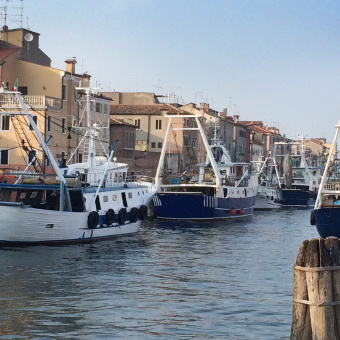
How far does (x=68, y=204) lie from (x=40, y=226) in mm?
2360

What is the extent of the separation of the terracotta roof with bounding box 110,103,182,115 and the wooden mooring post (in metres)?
84.6

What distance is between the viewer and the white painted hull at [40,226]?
36281 millimetres

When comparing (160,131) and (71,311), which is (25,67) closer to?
(160,131)

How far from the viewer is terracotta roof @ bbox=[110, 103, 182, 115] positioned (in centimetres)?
9875

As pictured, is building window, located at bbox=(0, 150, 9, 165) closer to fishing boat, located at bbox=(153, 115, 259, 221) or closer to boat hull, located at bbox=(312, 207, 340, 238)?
fishing boat, located at bbox=(153, 115, 259, 221)

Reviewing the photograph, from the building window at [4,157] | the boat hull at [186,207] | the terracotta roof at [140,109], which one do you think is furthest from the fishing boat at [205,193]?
the terracotta roof at [140,109]

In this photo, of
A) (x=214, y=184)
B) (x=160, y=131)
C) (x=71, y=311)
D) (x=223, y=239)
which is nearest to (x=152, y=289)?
(x=71, y=311)

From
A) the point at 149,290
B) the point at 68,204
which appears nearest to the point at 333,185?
Answer: the point at 68,204

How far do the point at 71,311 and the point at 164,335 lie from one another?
12.3ft

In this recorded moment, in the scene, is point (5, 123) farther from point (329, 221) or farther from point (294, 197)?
point (294, 197)

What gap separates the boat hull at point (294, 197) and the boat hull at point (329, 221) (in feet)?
193

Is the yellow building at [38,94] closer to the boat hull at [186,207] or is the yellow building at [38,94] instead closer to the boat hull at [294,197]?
the boat hull at [186,207]

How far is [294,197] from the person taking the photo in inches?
3907

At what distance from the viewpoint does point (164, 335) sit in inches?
764
